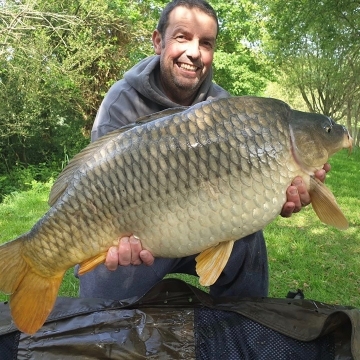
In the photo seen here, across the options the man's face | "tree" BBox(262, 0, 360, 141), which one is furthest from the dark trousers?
"tree" BBox(262, 0, 360, 141)

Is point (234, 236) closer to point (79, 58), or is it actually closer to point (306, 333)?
point (306, 333)

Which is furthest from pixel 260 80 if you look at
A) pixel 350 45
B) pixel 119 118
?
pixel 119 118

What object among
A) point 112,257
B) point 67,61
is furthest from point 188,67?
point 67,61

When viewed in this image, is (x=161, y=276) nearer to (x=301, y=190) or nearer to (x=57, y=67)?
(x=301, y=190)

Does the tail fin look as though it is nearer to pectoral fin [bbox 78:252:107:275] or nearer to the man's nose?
pectoral fin [bbox 78:252:107:275]

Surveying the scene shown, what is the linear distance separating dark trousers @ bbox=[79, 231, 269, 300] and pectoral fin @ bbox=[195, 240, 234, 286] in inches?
16.3

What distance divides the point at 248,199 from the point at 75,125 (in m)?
8.61

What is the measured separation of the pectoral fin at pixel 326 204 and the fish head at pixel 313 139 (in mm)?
45

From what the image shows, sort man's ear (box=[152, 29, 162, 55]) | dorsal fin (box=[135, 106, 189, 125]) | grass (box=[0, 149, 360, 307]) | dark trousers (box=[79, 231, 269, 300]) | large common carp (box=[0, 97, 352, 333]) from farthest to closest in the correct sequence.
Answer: grass (box=[0, 149, 360, 307]) → man's ear (box=[152, 29, 162, 55]) → dark trousers (box=[79, 231, 269, 300]) → dorsal fin (box=[135, 106, 189, 125]) → large common carp (box=[0, 97, 352, 333])

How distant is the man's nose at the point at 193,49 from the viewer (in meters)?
1.78

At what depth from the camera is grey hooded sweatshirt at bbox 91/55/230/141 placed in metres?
1.81

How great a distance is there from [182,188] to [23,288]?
1.71 feet

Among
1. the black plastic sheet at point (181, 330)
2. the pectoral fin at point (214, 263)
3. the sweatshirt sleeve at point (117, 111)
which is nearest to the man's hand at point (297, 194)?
the pectoral fin at point (214, 263)

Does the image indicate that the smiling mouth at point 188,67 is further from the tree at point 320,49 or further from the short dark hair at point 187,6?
the tree at point 320,49
